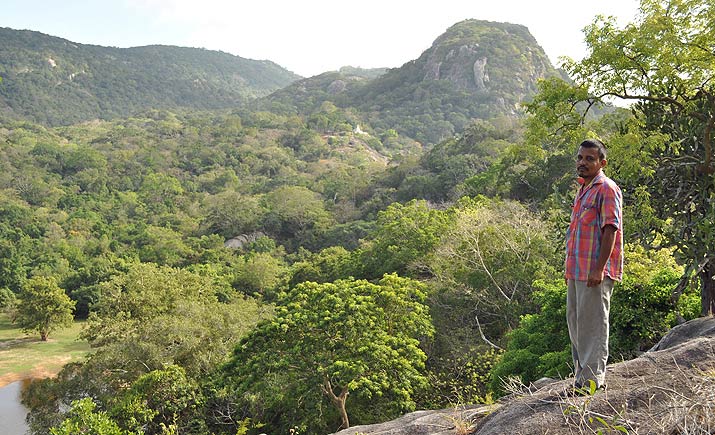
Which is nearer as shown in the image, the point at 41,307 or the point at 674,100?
the point at 674,100

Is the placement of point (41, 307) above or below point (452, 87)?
below

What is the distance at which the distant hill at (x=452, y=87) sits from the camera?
106 metres

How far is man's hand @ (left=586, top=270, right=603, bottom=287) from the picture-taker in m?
3.21

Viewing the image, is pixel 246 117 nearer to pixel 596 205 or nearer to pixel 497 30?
pixel 497 30

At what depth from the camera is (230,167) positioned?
7538 centimetres

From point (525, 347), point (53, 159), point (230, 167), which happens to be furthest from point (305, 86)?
point (525, 347)

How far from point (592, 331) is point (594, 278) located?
0.36 m

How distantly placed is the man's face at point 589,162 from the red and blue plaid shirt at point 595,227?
0.16 ft

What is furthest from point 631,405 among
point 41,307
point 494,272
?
point 41,307

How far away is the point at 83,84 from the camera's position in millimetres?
135625

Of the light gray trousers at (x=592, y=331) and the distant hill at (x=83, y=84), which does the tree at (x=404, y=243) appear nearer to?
the light gray trousers at (x=592, y=331)

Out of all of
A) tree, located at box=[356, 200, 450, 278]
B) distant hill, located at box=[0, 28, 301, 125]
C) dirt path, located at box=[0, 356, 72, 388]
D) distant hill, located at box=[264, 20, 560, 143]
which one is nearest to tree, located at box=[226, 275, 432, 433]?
tree, located at box=[356, 200, 450, 278]

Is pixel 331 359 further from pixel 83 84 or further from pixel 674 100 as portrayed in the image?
pixel 83 84

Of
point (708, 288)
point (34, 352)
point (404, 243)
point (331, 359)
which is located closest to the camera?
point (708, 288)
